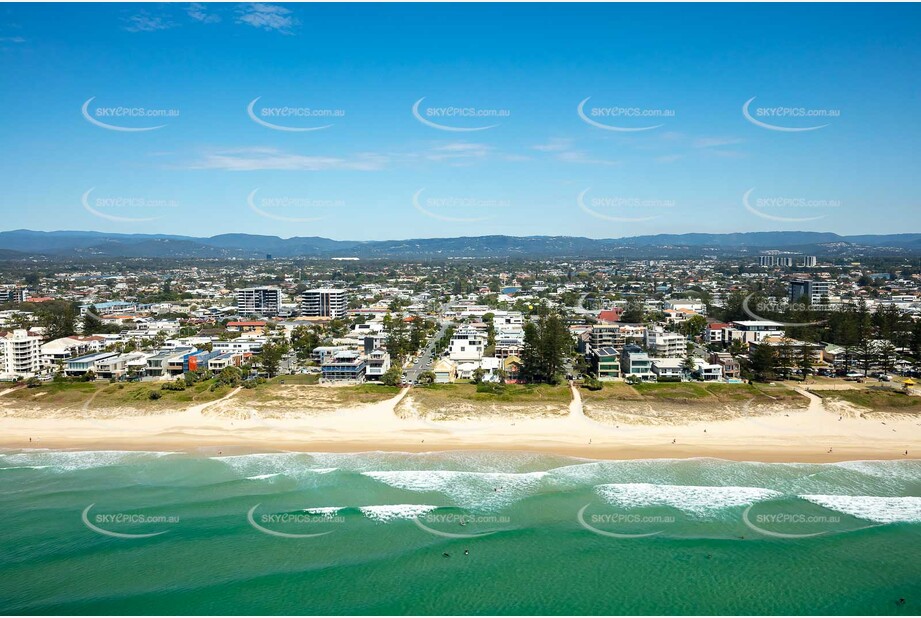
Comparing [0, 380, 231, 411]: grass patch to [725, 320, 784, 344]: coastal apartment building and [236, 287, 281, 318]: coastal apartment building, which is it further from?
[236, 287, 281, 318]: coastal apartment building

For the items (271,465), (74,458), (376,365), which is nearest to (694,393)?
(376,365)

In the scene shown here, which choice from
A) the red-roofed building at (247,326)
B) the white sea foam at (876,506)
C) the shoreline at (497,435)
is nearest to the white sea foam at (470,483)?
the shoreline at (497,435)

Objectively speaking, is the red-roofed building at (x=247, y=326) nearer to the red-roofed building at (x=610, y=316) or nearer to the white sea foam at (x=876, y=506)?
the red-roofed building at (x=610, y=316)

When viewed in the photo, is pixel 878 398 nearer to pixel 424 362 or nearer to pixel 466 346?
pixel 466 346

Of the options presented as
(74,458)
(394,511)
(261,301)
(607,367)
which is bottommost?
(394,511)

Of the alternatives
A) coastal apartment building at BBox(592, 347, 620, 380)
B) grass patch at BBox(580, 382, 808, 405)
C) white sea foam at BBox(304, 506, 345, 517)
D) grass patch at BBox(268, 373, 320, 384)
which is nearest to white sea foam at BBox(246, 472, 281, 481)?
white sea foam at BBox(304, 506, 345, 517)
